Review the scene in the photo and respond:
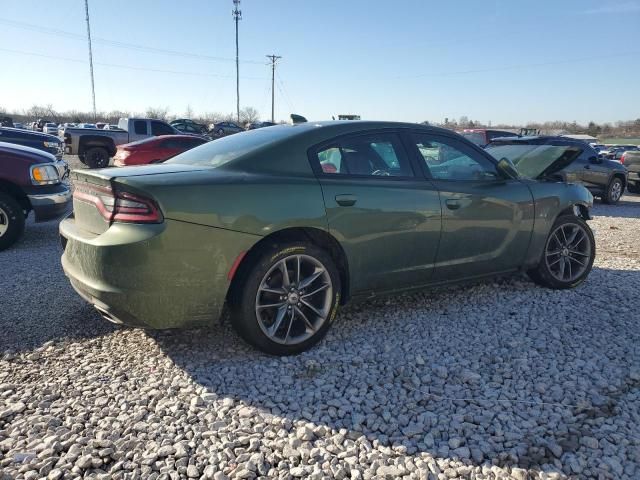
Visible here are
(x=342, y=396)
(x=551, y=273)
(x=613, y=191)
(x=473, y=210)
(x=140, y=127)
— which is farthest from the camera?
(x=140, y=127)

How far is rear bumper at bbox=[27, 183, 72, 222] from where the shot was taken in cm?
607

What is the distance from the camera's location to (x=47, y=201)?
20.1 ft

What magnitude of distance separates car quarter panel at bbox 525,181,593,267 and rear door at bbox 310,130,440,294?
1.23 meters

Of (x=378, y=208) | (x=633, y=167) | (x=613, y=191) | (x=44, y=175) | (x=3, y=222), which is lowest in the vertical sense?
(x=613, y=191)

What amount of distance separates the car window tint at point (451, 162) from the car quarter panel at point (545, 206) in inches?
21.4

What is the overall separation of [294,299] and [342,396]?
2.42ft

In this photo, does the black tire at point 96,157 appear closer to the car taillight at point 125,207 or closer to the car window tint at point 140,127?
the car window tint at point 140,127

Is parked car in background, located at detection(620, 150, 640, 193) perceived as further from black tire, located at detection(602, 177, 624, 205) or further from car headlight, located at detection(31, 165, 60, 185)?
car headlight, located at detection(31, 165, 60, 185)

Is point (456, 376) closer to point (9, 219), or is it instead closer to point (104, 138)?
point (9, 219)

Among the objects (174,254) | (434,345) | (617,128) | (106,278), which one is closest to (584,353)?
(434,345)

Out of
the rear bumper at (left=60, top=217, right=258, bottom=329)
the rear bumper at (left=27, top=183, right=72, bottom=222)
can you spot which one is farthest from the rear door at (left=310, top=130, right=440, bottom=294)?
the rear bumper at (left=27, top=183, right=72, bottom=222)

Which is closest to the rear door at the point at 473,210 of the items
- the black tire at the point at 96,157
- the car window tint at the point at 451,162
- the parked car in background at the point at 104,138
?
the car window tint at the point at 451,162

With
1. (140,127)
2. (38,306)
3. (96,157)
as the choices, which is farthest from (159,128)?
(38,306)

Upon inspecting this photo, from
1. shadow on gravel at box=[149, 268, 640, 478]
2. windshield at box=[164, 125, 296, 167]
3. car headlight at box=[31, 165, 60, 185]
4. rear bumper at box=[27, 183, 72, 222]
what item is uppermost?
windshield at box=[164, 125, 296, 167]
